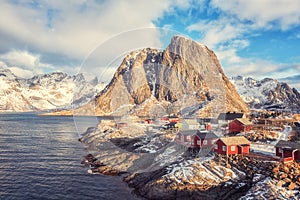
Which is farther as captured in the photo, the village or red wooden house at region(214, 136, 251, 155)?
red wooden house at region(214, 136, 251, 155)

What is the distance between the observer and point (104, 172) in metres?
38.9

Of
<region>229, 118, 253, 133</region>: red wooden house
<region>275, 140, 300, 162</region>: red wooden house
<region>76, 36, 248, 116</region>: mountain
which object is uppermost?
<region>76, 36, 248, 116</region>: mountain

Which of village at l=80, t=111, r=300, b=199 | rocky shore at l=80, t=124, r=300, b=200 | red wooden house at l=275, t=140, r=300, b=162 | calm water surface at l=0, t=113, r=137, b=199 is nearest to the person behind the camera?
rocky shore at l=80, t=124, r=300, b=200

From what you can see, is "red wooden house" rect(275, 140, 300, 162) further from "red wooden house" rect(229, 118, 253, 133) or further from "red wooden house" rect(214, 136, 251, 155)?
"red wooden house" rect(229, 118, 253, 133)

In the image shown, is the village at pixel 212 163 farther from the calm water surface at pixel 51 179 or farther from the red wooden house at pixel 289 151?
the calm water surface at pixel 51 179

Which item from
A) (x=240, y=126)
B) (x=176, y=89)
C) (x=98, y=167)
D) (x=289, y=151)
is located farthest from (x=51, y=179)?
(x=176, y=89)

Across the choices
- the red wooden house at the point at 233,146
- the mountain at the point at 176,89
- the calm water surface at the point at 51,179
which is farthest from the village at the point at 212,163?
the mountain at the point at 176,89

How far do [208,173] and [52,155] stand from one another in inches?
1311

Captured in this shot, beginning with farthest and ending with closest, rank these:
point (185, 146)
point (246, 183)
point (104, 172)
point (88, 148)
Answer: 1. point (88, 148)
2. point (185, 146)
3. point (104, 172)
4. point (246, 183)

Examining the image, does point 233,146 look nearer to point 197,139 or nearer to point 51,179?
point 197,139

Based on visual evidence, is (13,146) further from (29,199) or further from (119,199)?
(119,199)

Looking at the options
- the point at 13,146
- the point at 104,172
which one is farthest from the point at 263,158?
the point at 13,146

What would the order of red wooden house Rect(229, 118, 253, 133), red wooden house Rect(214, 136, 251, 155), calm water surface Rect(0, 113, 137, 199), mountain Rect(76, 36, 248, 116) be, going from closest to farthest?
calm water surface Rect(0, 113, 137, 199) → red wooden house Rect(214, 136, 251, 155) → red wooden house Rect(229, 118, 253, 133) → mountain Rect(76, 36, 248, 116)

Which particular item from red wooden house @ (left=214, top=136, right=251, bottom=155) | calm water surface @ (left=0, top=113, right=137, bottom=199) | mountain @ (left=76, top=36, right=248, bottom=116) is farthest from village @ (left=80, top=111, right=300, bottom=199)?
mountain @ (left=76, top=36, right=248, bottom=116)
